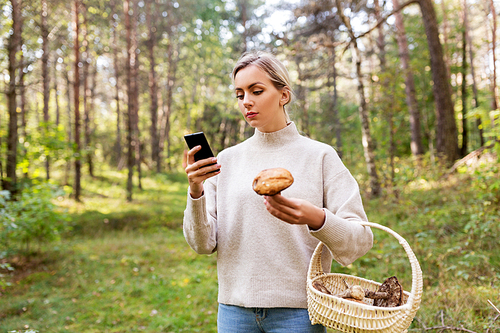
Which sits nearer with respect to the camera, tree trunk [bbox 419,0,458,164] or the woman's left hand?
the woman's left hand

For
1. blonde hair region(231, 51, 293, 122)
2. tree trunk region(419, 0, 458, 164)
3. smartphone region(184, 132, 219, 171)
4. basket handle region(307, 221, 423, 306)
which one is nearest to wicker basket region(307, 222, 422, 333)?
basket handle region(307, 221, 423, 306)

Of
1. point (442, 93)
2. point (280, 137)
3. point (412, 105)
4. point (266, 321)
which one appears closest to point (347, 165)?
point (442, 93)

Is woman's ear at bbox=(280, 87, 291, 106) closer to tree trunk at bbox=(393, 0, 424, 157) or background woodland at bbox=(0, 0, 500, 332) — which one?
background woodland at bbox=(0, 0, 500, 332)

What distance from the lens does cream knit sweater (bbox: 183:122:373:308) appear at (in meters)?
1.49

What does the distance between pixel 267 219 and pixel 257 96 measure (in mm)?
597

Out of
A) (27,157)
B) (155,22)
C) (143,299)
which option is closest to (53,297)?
(143,299)

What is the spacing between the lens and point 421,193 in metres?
6.76

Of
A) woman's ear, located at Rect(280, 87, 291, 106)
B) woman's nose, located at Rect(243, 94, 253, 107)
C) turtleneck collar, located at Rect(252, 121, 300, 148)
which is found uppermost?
woman's ear, located at Rect(280, 87, 291, 106)

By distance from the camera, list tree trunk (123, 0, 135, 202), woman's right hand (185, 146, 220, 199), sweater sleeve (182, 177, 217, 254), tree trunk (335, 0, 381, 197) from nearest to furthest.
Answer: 1. woman's right hand (185, 146, 220, 199)
2. sweater sleeve (182, 177, 217, 254)
3. tree trunk (335, 0, 381, 197)
4. tree trunk (123, 0, 135, 202)

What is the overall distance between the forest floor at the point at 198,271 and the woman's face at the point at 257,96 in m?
2.15

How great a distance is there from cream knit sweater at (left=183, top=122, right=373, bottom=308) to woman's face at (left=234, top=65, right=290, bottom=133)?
13 centimetres

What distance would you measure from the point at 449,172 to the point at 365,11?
6.73 metres

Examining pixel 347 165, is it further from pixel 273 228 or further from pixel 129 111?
pixel 129 111

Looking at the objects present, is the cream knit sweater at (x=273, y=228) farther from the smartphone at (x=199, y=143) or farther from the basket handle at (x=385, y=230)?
the smartphone at (x=199, y=143)
